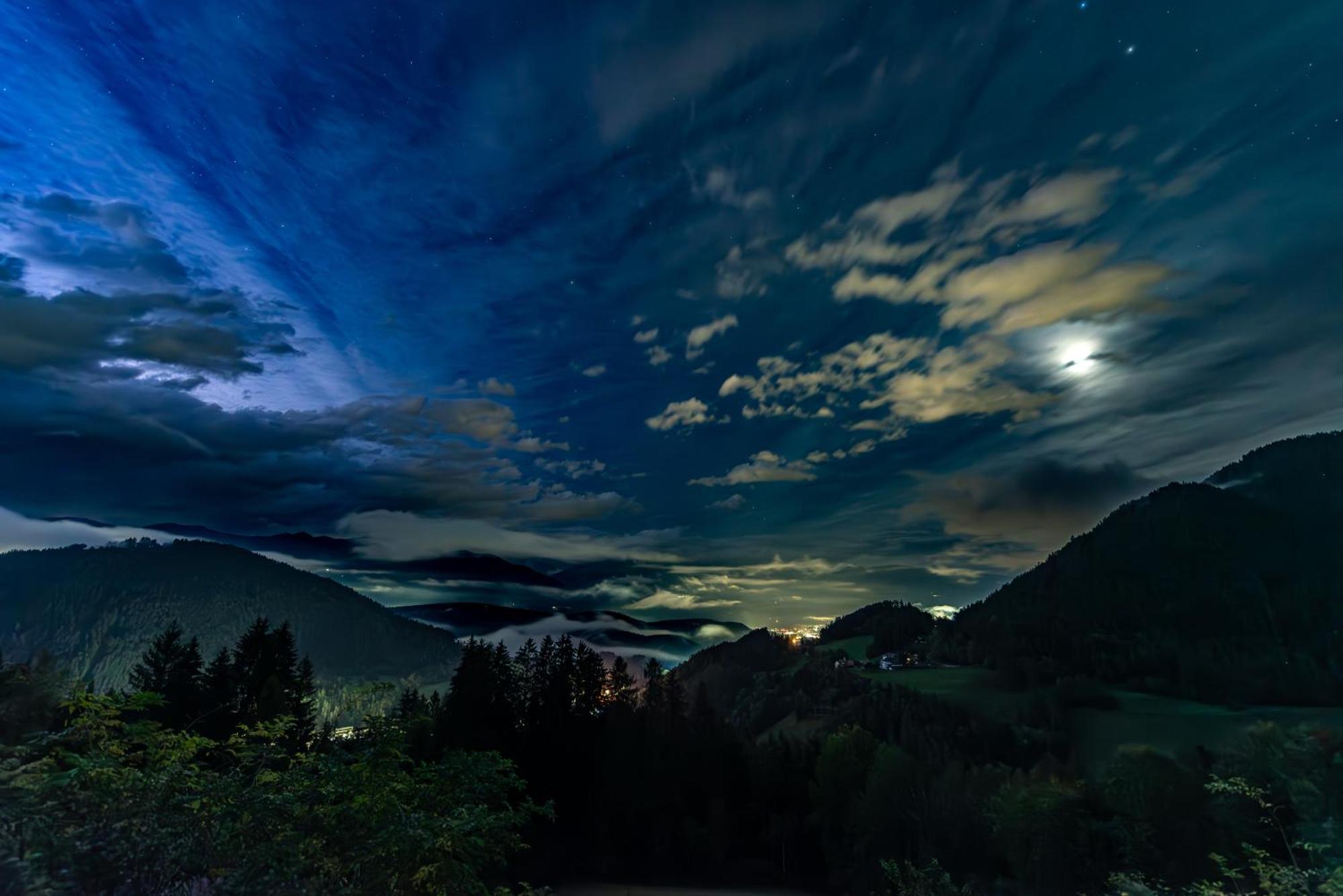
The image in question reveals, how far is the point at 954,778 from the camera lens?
233 feet

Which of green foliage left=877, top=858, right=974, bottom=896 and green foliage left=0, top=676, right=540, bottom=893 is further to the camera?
green foliage left=877, top=858, right=974, bottom=896

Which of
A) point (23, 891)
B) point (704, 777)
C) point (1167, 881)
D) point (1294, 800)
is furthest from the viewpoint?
point (704, 777)

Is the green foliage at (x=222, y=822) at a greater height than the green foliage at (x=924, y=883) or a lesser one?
greater

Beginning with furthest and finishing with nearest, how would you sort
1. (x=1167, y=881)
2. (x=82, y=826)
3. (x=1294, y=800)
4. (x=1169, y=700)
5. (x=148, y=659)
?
1. (x=1169, y=700)
2. (x=148, y=659)
3. (x=1167, y=881)
4. (x=1294, y=800)
5. (x=82, y=826)

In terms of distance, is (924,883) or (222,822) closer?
(222,822)

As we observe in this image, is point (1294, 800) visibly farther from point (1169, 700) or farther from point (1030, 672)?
point (1169, 700)

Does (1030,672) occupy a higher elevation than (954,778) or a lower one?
higher

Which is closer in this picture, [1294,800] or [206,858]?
[206,858]

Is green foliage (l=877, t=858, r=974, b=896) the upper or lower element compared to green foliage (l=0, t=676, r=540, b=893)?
lower

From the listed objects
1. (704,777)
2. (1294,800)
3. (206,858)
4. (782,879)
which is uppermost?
(206,858)

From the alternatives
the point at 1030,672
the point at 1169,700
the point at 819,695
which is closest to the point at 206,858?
the point at 819,695

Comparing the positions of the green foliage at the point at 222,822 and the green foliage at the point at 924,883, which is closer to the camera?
the green foliage at the point at 222,822

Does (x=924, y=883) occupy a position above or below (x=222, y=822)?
below

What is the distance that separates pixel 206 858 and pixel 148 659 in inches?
2695
